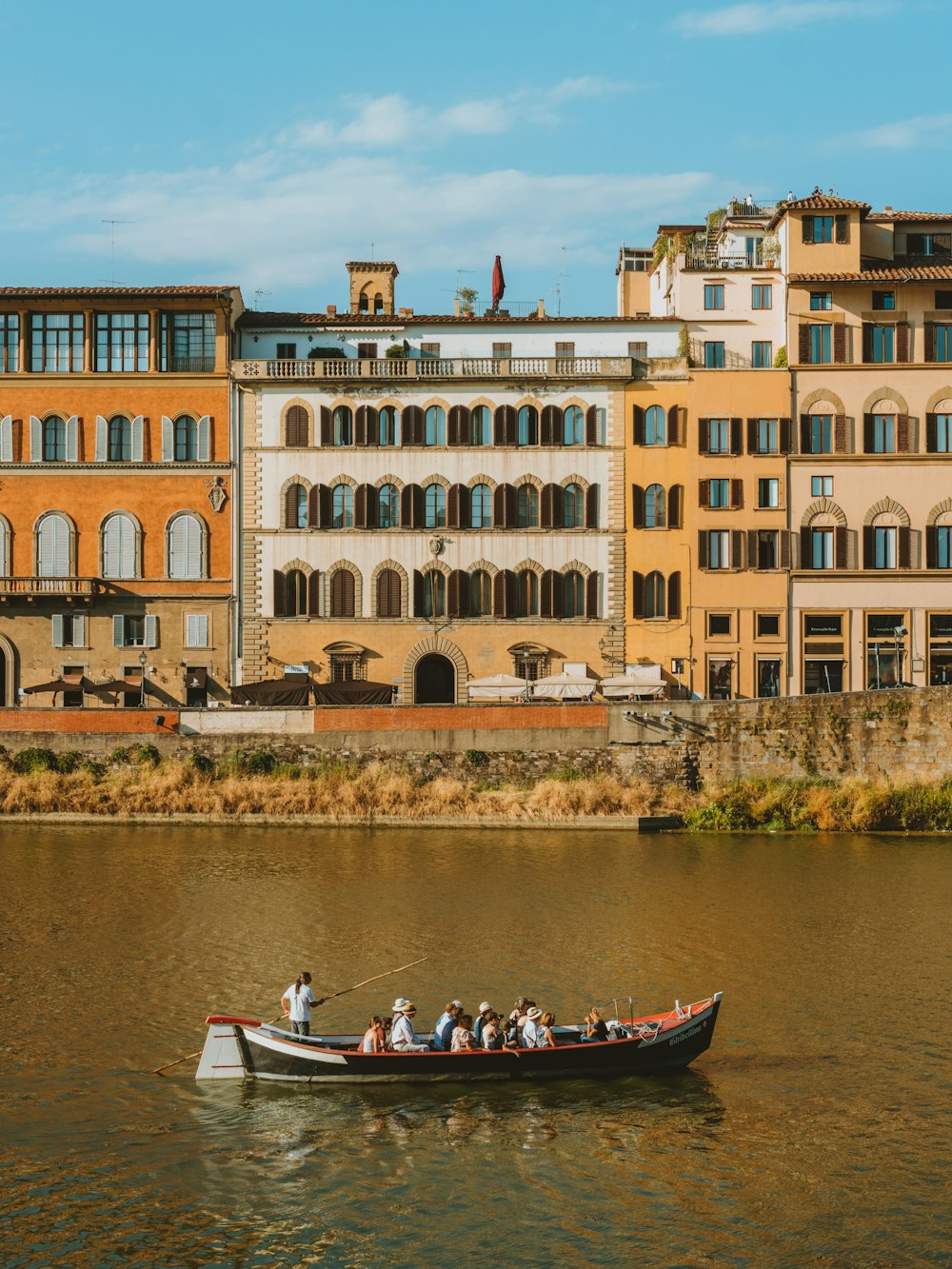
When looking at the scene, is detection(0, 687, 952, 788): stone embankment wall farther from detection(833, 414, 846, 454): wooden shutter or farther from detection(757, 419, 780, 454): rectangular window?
detection(833, 414, 846, 454): wooden shutter

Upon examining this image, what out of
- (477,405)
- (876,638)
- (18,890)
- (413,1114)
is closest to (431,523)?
(477,405)

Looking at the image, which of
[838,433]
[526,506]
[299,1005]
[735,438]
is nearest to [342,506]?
[526,506]

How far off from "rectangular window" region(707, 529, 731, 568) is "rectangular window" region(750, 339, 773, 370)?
6.70 metres

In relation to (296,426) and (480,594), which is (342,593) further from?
(296,426)

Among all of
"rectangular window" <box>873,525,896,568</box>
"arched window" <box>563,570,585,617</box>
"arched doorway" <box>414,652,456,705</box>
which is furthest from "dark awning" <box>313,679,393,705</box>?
"rectangular window" <box>873,525,896,568</box>

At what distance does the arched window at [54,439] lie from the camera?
58156mm

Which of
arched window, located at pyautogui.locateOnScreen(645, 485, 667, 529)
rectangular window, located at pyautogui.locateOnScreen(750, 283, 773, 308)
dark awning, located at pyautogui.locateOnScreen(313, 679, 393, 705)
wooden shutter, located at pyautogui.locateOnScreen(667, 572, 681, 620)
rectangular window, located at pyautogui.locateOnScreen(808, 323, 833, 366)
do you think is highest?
rectangular window, located at pyautogui.locateOnScreen(750, 283, 773, 308)

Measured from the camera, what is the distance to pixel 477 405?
57531mm

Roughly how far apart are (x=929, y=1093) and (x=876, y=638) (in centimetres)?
3541

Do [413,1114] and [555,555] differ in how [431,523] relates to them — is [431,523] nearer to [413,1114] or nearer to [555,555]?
[555,555]

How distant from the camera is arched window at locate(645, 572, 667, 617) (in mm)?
57188

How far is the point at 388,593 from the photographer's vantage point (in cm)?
5738

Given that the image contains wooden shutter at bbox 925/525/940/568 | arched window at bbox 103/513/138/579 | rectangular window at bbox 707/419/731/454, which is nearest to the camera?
wooden shutter at bbox 925/525/940/568

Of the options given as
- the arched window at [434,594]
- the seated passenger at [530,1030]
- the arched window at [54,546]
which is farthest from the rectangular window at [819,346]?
the seated passenger at [530,1030]
